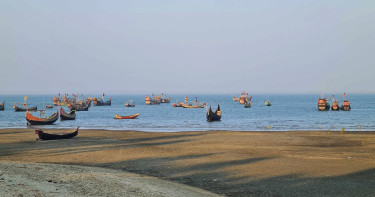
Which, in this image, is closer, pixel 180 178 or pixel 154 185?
pixel 154 185

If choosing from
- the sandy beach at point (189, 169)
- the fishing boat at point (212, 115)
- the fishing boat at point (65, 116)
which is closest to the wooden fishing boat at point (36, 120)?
the fishing boat at point (65, 116)

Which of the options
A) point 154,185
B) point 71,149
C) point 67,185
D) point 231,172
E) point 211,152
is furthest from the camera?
point 71,149

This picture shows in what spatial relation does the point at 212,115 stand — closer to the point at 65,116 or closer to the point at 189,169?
the point at 65,116

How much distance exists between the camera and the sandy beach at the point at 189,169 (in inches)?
545

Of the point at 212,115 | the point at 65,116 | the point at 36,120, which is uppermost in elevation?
the point at 212,115

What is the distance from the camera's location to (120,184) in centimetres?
1420

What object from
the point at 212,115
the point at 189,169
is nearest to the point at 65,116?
the point at 212,115

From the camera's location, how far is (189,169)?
19.8 m

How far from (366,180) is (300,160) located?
5.13m

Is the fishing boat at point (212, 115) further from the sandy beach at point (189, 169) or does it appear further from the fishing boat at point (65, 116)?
the sandy beach at point (189, 169)

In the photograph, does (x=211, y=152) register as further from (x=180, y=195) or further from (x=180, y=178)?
(x=180, y=195)

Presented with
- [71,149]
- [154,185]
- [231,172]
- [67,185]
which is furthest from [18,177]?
[71,149]

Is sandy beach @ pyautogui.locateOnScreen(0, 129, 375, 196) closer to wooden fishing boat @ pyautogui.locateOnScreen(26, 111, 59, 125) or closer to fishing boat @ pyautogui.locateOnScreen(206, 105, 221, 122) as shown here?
wooden fishing boat @ pyautogui.locateOnScreen(26, 111, 59, 125)

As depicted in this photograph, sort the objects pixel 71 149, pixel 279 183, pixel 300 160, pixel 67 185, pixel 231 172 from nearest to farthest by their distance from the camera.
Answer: pixel 67 185, pixel 279 183, pixel 231 172, pixel 300 160, pixel 71 149
